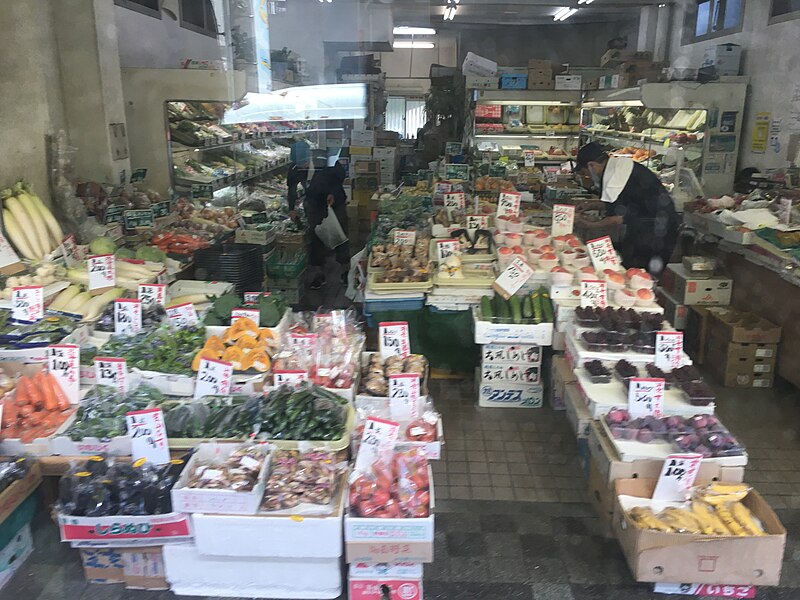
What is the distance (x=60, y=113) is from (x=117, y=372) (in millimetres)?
3341

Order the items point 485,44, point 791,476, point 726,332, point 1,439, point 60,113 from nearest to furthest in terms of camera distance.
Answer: point 1,439 < point 791,476 < point 726,332 < point 60,113 < point 485,44

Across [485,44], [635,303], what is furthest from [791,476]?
[485,44]

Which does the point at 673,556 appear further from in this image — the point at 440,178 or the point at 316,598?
the point at 440,178

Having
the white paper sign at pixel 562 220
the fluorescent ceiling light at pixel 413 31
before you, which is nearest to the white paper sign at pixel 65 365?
the white paper sign at pixel 562 220

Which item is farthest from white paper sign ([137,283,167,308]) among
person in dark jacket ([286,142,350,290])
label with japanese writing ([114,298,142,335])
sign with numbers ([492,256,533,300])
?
person in dark jacket ([286,142,350,290])

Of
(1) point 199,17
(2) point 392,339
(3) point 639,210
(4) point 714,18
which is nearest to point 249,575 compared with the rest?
(2) point 392,339

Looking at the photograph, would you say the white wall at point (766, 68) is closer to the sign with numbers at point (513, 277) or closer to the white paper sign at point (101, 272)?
the sign with numbers at point (513, 277)

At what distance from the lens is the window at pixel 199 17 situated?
8.47 meters

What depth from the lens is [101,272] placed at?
4.36m

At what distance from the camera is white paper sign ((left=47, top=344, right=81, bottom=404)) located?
11.2 ft

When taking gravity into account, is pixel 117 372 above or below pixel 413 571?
above

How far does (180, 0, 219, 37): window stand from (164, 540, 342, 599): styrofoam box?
749 centimetres

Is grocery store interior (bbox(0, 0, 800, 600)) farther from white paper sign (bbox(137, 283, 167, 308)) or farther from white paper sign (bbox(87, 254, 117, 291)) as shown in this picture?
white paper sign (bbox(137, 283, 167, 308))

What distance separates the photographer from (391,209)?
752 centimetres
